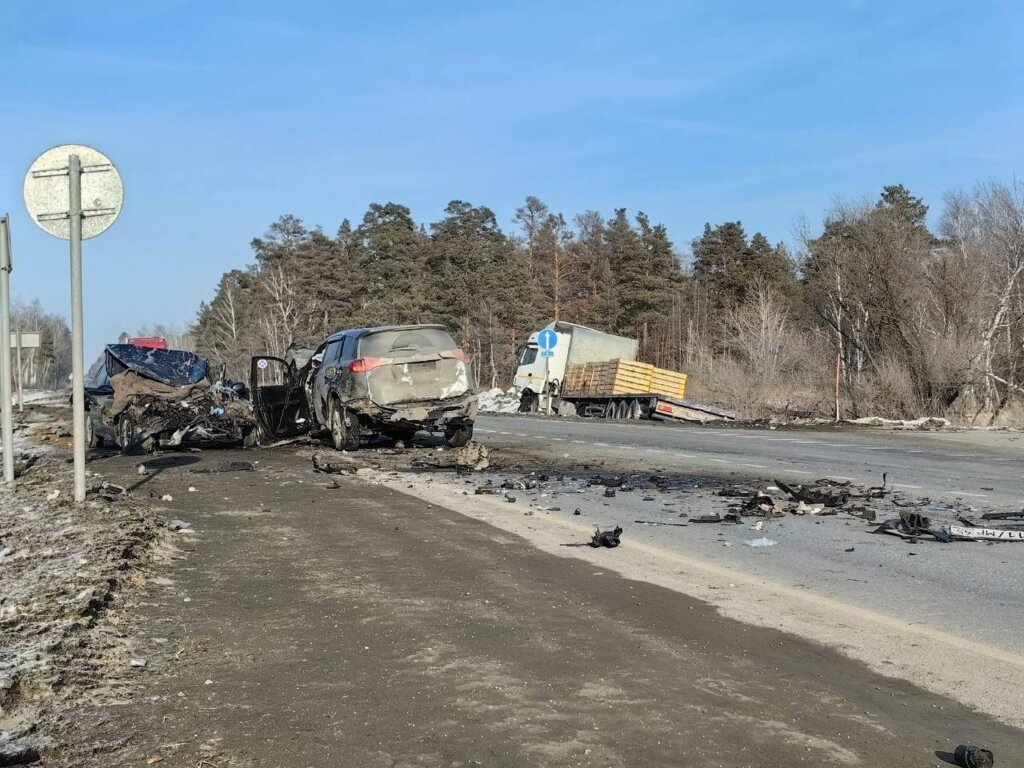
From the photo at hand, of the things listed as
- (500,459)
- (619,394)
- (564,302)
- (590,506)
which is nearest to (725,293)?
(564,302)

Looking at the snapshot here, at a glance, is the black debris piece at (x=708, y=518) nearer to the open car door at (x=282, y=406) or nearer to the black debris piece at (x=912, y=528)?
the black debris piece at (x=912, y=528)

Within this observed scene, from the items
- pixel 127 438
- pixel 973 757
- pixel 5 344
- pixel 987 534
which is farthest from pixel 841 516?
pixel 127 438

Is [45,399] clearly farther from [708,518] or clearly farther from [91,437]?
[708,518]

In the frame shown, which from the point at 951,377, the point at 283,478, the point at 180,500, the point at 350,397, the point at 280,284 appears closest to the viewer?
→ the point at 180,500

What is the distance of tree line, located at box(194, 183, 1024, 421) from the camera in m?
27.3

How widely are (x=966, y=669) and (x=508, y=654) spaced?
2.35m

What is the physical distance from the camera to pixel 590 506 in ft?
35.1

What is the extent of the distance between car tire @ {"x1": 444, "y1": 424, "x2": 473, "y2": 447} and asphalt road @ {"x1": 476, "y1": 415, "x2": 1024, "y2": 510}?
151cm

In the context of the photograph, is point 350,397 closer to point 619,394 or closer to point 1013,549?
point 1013,549

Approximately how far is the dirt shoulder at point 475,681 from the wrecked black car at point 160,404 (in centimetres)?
981

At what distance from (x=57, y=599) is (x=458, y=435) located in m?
11.6

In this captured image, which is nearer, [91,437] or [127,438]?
[127,438]

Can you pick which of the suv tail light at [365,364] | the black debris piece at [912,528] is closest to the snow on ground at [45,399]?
the suv tail light at [365,364]

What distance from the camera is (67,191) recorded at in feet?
28.6
